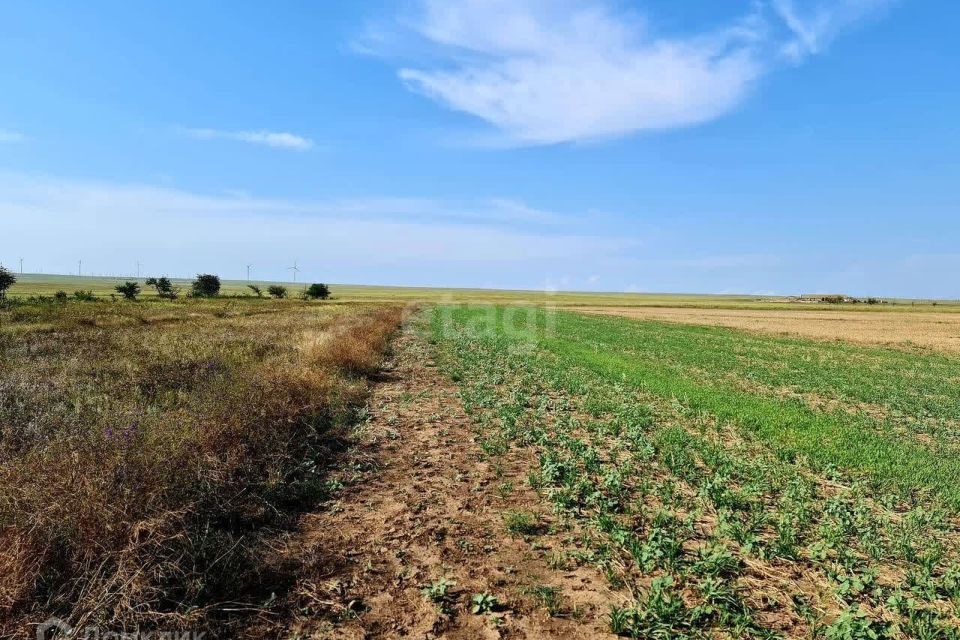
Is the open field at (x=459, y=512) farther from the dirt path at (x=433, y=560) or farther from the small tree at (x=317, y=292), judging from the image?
the small tree at (x=317, y=292)

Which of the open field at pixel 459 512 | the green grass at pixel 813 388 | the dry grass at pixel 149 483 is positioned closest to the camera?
the dry grass at pixel 149 483

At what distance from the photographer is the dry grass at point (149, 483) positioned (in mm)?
3930

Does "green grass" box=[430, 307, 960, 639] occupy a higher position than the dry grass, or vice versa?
the dry grass

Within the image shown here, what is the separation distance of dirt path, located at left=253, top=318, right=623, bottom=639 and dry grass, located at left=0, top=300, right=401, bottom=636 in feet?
2.09

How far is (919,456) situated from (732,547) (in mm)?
6392

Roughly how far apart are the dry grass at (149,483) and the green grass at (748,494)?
3595mm

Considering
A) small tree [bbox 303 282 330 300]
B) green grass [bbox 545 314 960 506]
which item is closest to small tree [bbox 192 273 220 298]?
small tree [bbox 303 282 330 300]

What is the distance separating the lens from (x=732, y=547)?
562 cm

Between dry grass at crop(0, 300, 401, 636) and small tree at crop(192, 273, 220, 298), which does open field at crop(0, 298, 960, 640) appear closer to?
dry grass at crop(0, 300, 401, 636)

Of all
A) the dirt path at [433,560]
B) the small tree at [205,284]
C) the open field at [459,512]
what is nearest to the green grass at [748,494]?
the open field at [459,512]

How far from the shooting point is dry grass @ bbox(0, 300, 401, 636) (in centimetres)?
393

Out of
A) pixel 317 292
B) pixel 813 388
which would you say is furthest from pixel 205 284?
pixel 813 388

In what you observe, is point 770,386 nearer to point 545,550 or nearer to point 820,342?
point 545,550

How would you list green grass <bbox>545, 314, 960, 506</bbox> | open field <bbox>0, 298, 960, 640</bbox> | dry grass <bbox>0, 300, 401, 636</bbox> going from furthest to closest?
green grass <bbox>545, 314, 960, 506</bbox> → open field <bbox>0, 298, 960, 640</bbox> → dry grass <bbox>0, 300, 401, 636</bbox>
